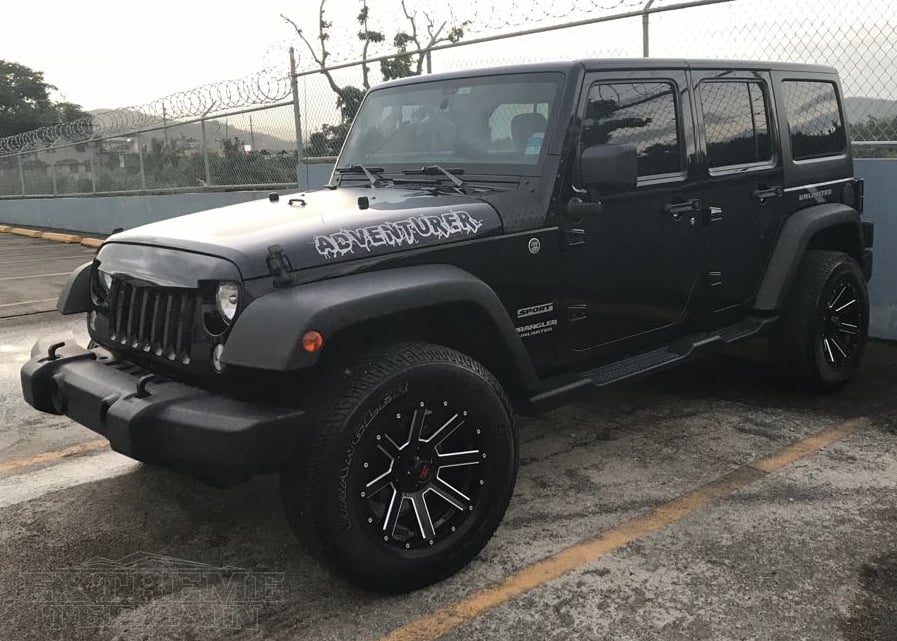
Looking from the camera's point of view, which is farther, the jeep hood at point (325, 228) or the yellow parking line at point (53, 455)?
the yellow parking line at point (53, 455)

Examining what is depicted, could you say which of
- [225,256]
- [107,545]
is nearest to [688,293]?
[225,256]

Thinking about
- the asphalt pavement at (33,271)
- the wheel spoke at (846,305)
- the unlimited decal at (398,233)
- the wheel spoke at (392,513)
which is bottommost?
the asphalt pavement at (33,271)

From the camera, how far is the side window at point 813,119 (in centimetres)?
479

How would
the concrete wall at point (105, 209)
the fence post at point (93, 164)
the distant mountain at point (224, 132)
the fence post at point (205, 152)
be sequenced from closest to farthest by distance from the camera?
the distant mountain at point (224, 132)
the fence post at point (205, 152)
the concrete wall at point (105, 209)
the fence post at point (93, 164)

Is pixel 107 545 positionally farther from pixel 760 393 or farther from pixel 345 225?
pixel 760 393

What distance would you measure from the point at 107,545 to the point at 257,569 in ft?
2.28

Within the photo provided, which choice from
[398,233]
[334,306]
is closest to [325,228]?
[398,233]

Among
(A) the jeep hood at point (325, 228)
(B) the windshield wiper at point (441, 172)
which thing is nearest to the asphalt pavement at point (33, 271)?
(A) the jeep hood at point (325, 228)

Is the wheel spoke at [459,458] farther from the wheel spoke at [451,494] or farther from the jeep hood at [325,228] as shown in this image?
the jeep hood at [325,228]

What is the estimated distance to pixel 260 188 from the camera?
11.8 metres

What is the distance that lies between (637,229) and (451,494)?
1592 millimetres

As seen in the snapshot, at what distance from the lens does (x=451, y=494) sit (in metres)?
2.95

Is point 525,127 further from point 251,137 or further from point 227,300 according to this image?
point 251,137

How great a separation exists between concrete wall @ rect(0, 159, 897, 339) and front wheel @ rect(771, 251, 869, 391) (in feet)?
4.11
